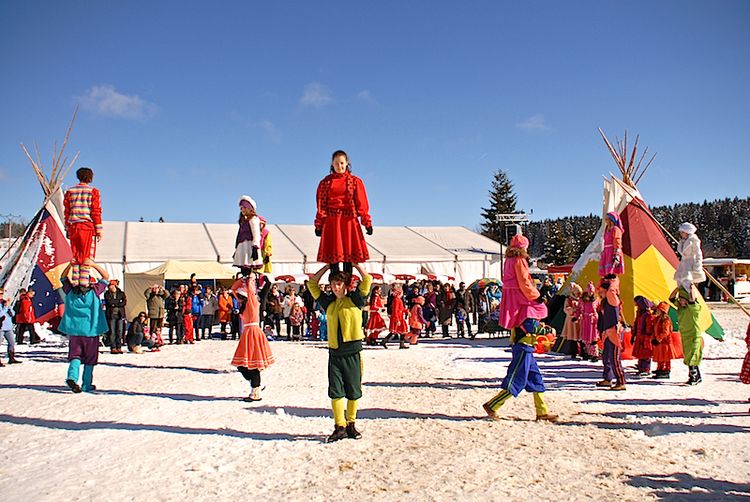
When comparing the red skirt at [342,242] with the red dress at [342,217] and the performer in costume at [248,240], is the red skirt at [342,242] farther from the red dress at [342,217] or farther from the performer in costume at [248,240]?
the performer in costume at [248,240]

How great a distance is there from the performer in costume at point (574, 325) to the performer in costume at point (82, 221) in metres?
9.46

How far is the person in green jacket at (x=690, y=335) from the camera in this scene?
26.1 feet

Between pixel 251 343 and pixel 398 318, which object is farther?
pixel 398 318

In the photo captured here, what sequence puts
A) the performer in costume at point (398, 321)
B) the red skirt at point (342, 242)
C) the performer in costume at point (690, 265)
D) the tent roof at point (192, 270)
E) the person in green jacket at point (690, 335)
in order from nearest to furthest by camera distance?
1. the red skirt at point (342, 242)
2. the person in green jacket at point (690, 335)
3. the performer in costume at point (690, 265)
4. the performer in costume at point (398, 321)
5. the tent roof at point (192, 270)

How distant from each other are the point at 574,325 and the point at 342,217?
7.81 metres

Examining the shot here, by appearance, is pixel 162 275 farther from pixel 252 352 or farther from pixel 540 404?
pixel 540 404

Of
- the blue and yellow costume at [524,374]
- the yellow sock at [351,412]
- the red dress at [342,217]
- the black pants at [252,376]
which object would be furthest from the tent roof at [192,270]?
the blue and yellow costume at [524,374]

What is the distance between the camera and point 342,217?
5.68 m

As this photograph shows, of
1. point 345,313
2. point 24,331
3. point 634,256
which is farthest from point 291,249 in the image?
point 345,313

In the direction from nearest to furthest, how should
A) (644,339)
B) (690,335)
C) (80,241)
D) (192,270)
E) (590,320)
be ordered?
(80,241)
(690,335)
(644,339)
(590,320)
(192,270)

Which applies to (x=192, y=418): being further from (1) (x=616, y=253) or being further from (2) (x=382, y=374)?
(1) (x=616, y=253)

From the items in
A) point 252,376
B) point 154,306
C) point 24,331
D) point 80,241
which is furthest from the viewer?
point 24,331

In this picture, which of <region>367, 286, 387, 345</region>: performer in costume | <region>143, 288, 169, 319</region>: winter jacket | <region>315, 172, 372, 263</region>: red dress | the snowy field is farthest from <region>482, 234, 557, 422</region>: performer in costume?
<region>143, 288, 169, 319</region>: winter jacket

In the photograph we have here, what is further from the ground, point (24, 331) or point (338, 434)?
point (24, 331)
